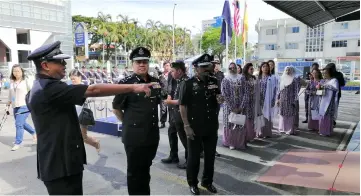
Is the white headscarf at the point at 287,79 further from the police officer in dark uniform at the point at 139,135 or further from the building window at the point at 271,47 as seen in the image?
the building window at the point at 271,47

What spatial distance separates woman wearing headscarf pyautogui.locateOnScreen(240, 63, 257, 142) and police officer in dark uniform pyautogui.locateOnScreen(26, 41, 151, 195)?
399 centimetres

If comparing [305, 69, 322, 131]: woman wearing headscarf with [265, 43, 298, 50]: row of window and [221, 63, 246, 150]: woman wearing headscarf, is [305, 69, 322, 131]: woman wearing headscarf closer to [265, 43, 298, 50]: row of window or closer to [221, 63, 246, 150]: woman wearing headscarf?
[221, 63, 246, 150]: woman wearing headscarf

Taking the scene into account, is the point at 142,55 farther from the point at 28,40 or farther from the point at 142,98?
the point at 28,40

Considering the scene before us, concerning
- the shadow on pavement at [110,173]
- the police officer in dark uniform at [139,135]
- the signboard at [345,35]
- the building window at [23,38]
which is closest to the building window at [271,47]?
the signboard at [345,35]

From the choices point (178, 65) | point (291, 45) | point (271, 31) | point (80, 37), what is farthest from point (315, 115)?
point (271, 31)

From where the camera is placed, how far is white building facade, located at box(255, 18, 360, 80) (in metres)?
48.5

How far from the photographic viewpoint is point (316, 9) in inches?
241

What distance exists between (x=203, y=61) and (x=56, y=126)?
7.18 feet

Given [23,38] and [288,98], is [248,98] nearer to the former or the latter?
[288,98]

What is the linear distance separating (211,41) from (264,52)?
50.3 feet

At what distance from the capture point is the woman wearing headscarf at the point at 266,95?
7.00 m

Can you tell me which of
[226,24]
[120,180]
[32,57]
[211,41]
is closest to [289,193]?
[120,180]

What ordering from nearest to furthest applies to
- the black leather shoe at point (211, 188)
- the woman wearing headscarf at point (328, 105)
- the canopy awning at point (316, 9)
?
the black leather shoe at point (211, 188) → the canopy awning at point (316, 9) → the woman wearing headscarf at point (328, 105)

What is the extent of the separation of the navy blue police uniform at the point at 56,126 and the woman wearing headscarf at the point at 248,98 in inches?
159
